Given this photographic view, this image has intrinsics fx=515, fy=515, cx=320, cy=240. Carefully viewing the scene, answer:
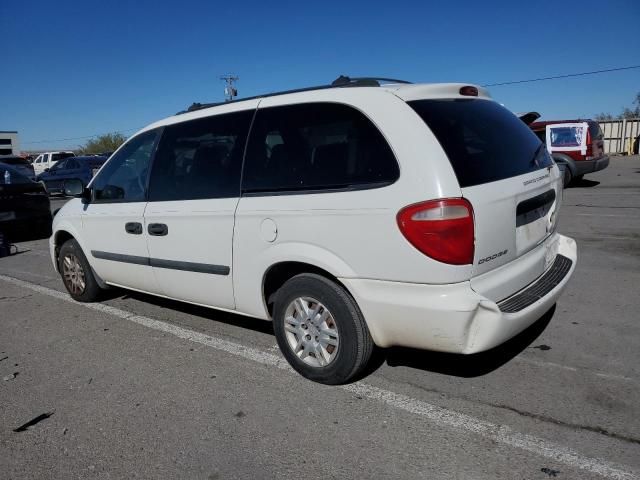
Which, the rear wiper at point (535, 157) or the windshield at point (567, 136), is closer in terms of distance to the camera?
the rear wiper at point (535, 157)

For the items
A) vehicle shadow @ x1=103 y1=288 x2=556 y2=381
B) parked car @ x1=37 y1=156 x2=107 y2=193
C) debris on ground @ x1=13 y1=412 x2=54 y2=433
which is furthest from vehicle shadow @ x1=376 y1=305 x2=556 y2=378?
parked car @ x1=37 y1=156 x2=107 y2=193

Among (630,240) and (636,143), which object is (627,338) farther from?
(636,143)

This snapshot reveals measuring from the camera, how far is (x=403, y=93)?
2.94m

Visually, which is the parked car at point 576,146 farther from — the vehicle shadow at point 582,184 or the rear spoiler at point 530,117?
the rear spoiler at point 530,117

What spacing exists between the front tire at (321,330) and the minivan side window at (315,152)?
1.99 ft

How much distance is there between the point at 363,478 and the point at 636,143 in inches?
1203

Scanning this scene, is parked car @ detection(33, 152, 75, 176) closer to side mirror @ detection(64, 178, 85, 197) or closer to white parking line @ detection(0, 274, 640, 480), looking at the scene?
side mirror @ detection(64, 178, 85, 197)

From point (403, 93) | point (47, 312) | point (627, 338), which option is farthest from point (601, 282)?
point (47, 312)

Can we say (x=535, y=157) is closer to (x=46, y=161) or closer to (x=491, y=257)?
(x=491, y=257)

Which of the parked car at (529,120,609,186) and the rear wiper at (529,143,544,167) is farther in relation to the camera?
the parked car at (529,120,609,186)

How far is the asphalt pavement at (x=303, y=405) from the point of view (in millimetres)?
2473

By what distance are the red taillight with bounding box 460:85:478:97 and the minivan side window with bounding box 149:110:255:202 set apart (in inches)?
54.9

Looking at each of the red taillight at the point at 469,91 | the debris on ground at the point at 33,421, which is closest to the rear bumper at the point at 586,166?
the red taillight at the point at 469,91

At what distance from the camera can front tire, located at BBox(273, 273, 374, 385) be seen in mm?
2990
